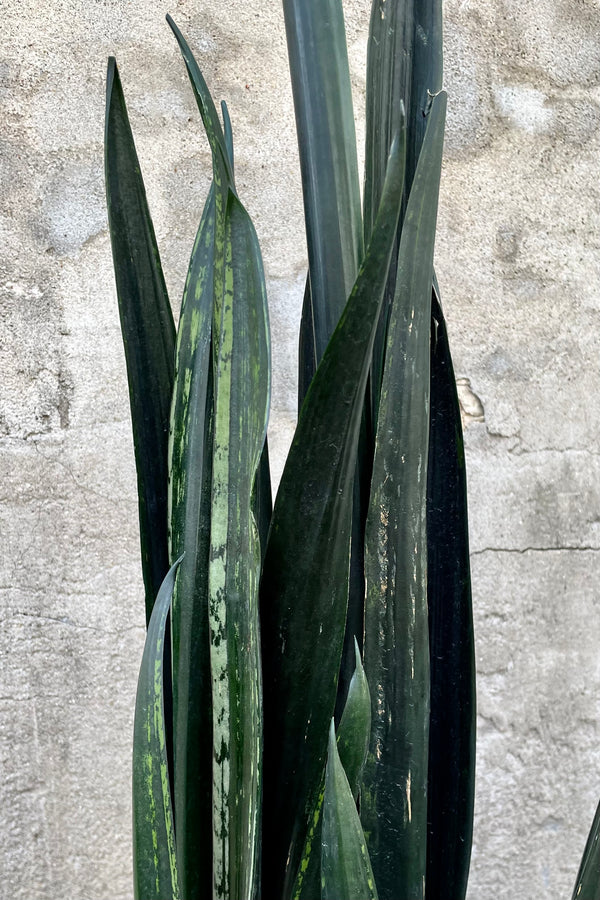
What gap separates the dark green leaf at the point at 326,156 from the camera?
1.19 ft

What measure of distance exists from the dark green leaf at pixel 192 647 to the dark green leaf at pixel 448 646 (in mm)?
115

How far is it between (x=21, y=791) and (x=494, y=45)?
1.15m

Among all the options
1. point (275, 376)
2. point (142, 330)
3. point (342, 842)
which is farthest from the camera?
point (275, 376)

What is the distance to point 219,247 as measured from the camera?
0.32m

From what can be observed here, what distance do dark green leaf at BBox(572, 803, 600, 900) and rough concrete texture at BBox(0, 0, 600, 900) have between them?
0.64 meters

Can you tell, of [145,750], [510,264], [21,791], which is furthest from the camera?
[510,264]

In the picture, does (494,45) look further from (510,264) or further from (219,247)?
(219,247)

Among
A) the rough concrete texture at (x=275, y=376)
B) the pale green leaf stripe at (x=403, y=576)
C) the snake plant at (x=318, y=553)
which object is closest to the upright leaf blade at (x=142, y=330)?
the snake plant at (x=318, y=553)

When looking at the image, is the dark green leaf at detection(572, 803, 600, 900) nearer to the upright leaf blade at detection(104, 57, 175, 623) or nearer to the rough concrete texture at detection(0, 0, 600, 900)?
the upright leaf blade at detection(104, 57, 175, 623)

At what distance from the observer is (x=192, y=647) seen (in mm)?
329

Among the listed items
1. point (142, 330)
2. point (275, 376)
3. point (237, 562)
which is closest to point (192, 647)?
point (237, 562)

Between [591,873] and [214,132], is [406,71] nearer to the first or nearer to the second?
Answer: [214,132]

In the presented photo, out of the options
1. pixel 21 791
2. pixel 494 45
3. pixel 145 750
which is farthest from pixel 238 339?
pixel 494 45

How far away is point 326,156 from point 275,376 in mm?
603
